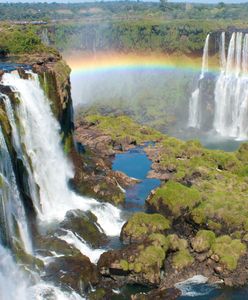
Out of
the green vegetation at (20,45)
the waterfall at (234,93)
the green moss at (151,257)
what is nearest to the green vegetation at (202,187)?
the green moss at (151,257)

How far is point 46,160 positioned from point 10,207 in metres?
8.40

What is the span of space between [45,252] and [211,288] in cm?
868

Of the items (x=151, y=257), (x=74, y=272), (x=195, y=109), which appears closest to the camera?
(x=74, y=272)

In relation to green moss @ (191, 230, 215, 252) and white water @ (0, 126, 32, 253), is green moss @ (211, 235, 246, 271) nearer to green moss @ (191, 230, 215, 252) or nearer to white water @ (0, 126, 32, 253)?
green moss @ (191, 230, 215, 252)

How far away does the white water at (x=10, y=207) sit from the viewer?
2573 cm

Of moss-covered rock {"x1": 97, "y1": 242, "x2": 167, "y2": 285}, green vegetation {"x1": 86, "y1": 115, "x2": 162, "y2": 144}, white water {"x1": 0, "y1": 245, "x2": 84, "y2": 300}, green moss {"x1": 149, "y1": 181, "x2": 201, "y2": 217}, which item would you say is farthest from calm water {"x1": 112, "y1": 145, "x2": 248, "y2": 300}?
white water {"x1": 0, "y1": 245, "x2": 84, "y2": 300}

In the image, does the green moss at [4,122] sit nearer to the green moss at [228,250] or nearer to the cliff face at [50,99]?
the cliff face at [50,99]

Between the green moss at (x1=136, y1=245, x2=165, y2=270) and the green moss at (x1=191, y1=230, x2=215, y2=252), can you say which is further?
the green moss at (x1=191, y1=230, x2=215, y2=252)

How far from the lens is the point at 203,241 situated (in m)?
29.2

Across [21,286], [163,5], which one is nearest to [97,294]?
[21,286]

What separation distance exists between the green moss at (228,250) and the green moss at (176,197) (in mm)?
4124

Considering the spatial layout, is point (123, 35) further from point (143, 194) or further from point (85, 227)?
point (85, 227)

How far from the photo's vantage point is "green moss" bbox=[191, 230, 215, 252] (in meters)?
29.0

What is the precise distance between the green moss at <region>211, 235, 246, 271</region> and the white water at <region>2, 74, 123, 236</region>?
628 cm
